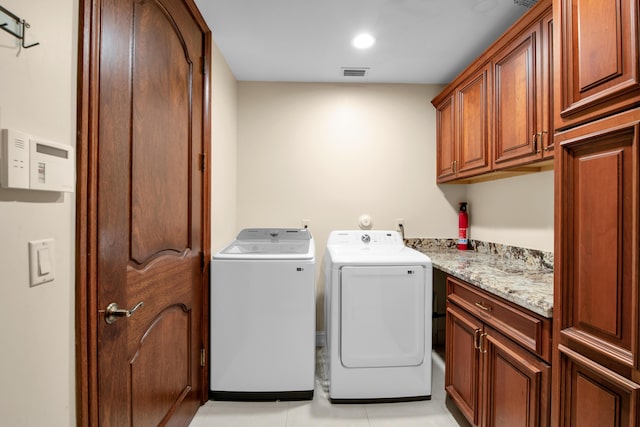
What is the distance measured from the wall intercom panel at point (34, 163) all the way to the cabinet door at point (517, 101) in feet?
6.22

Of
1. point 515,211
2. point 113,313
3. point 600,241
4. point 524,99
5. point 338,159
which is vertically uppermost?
point 524,99

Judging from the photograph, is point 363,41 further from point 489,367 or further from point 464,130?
point 489,367

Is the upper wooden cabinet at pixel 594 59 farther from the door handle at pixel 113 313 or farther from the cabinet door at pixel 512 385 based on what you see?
the door handle at pixel 113 313

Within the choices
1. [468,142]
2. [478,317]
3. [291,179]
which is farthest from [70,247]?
[468,142]

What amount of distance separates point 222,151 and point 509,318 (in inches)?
79.6

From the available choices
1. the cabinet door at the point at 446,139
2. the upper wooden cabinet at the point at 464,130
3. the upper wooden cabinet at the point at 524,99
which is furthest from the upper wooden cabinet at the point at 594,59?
the cabinet door at the point at 446,139

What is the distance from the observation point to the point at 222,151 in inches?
87.9

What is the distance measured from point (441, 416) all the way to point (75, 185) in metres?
2.14

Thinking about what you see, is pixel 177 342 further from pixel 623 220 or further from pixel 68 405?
pixel 623 220

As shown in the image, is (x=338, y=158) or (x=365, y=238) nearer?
(x=365, y=238)

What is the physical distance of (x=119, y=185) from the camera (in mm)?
1030

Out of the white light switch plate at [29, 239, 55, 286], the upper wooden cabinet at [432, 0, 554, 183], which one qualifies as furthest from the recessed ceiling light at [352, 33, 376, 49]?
the white light switch plate at [29, 239, 55, 286]

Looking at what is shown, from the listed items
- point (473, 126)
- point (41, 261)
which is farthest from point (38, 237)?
point (473, 126)

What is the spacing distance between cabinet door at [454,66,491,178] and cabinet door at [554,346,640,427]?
1.28 meters
